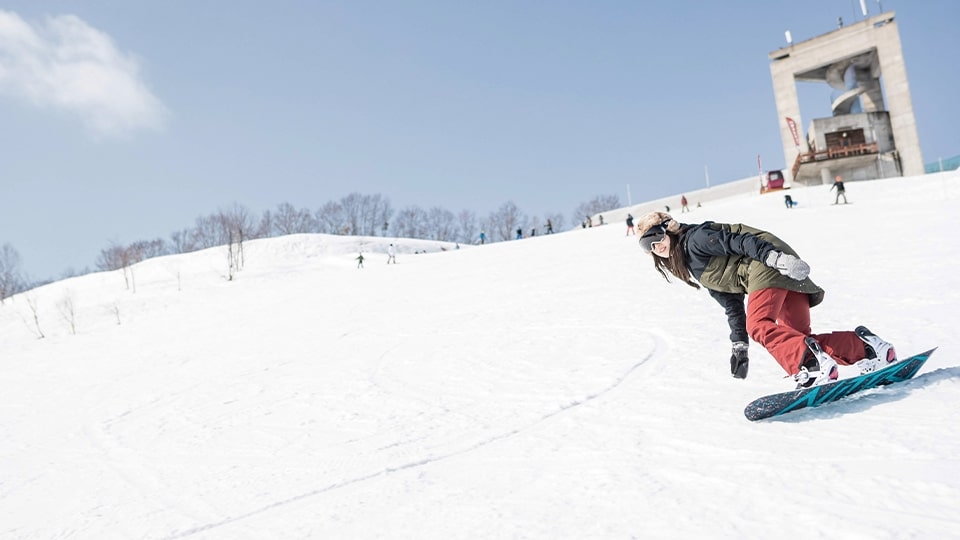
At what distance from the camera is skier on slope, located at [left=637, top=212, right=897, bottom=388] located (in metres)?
3.46

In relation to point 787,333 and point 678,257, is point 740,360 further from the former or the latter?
point 678,257

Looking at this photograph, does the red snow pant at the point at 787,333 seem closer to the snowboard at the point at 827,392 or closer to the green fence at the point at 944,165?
the snowboard at the point at 827,392

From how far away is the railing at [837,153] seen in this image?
45969mm

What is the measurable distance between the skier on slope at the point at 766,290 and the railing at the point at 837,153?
50681 millimetres

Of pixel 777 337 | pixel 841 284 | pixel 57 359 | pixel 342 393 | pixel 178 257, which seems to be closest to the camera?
pixel 777 337

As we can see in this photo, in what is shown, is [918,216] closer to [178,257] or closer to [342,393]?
[342,393]

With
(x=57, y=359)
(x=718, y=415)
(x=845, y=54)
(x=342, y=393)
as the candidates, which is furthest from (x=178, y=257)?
(x=845, y=54)

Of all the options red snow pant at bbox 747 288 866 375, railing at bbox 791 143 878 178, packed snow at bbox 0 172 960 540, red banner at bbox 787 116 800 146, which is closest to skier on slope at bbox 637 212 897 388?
red snow pant at bbox 747 288 866 375

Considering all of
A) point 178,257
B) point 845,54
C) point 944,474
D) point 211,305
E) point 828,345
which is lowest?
point 944,474

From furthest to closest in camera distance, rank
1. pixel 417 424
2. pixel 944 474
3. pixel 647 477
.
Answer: pixel 417 424 < pixel 647 477 < pixel 944 474

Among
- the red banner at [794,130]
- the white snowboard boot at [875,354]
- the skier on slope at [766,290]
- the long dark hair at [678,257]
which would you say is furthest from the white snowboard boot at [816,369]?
the red banner at [794,130]

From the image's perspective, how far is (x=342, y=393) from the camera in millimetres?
5895

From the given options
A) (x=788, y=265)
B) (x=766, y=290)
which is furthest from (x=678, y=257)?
(x=788, y=265)

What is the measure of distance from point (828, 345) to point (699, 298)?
6.03 metres
